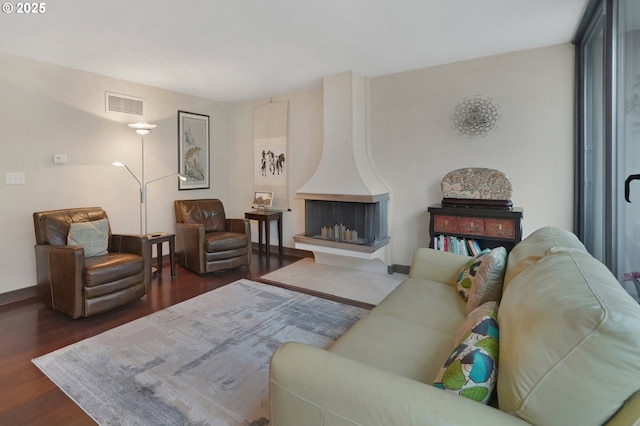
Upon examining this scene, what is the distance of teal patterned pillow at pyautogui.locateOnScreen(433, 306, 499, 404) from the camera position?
3.30 ft

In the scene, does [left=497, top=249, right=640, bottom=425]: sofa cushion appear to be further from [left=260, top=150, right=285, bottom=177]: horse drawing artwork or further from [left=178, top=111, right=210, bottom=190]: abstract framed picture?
[left=178, top=111, right=210, bottom=190]: abstract framed picture

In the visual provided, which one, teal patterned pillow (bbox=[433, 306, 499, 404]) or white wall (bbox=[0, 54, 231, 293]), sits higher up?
white wall (bbox=[0, 54, 231, 293])

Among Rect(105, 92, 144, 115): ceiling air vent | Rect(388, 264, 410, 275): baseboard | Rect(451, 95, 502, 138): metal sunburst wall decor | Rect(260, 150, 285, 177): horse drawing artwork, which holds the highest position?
Rect(105, 92, 144, 115): ceiling air vent

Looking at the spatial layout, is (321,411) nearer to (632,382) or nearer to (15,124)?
(632,382)

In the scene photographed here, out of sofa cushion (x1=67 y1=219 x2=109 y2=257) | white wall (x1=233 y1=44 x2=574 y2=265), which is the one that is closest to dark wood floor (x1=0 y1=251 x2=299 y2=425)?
sofa cushion (x1=67 y1=219 x2=109 y2=257)

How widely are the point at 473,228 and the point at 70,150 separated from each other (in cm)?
452

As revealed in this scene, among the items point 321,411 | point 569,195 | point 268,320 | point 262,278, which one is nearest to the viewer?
point 321,411

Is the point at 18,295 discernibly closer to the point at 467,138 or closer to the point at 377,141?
the point at 377,141

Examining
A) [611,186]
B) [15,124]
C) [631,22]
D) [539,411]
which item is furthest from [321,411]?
[15,124]

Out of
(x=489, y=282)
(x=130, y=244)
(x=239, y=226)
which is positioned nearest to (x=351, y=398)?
(x=489, y=282)

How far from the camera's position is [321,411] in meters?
1.02

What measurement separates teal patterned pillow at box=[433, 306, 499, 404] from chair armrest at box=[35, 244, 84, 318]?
3.00m

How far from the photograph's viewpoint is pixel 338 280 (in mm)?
3982

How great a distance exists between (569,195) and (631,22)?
1744 millimetres
